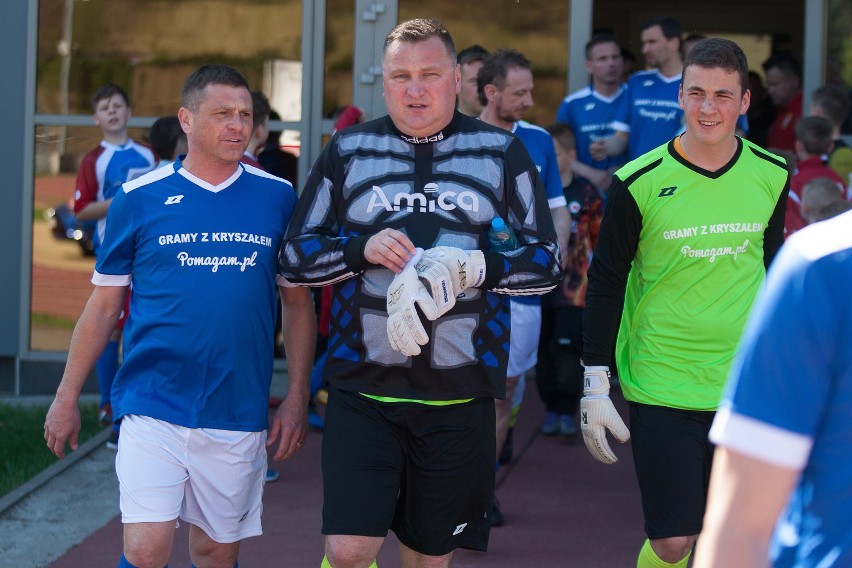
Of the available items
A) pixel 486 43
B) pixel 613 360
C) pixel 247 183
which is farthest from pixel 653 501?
pixel 486 43

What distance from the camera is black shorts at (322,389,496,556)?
3.95 metres

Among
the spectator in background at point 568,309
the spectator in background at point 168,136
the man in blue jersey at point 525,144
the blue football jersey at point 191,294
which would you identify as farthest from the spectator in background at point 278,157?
the blue football jersey at point 191,294

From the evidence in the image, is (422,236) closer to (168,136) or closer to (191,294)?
(191,294)

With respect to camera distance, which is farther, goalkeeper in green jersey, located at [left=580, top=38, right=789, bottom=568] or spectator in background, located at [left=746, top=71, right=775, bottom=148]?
spectator in background, located at [left=746, top=71, right=775, bottom=148]

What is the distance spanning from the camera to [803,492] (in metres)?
1.93

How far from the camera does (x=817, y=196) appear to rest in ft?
20.0

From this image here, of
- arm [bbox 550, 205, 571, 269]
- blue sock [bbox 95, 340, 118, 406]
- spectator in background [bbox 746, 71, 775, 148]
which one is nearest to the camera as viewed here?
arm [bbox 550, 205, 571, 269]

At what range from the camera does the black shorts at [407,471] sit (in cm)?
395

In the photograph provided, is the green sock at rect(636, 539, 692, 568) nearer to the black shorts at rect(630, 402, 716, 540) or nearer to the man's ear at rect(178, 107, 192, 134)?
the black shorts at rect(630, 402, 716, 540)

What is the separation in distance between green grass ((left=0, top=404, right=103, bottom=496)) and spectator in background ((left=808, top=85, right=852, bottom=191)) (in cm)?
491

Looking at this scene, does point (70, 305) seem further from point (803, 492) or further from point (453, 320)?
point (803, 492)

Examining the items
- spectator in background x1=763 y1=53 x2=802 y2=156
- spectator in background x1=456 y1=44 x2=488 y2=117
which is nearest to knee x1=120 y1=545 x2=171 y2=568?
spectator in background x1=456 y1=44 x2=488 y2=117

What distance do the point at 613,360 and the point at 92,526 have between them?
300 cm

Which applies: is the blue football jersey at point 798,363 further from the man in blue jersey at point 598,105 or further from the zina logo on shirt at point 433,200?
the man in blue jersey at point 598,105
